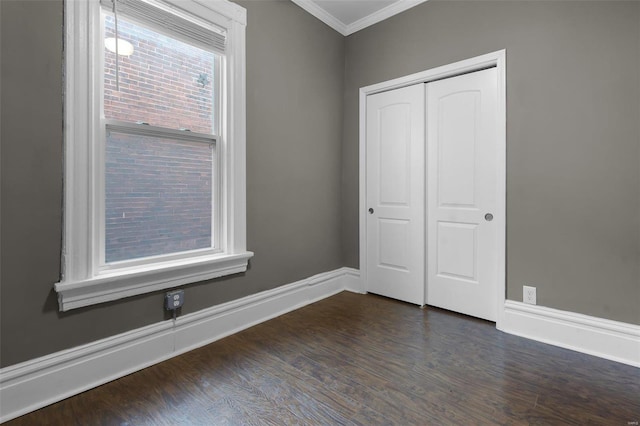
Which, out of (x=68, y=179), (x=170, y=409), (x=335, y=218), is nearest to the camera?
(x=170, y=409)

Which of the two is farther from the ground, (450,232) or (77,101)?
(77,101)

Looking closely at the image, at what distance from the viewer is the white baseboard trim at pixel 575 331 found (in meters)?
1.97

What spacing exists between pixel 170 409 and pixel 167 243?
995 millimetres

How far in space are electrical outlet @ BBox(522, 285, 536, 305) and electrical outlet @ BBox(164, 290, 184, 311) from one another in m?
2.43

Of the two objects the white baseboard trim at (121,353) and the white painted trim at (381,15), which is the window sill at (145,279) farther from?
the white painted trim at (381,15)

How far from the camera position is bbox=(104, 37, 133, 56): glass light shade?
1829mm

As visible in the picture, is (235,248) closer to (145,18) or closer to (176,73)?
(176,73)

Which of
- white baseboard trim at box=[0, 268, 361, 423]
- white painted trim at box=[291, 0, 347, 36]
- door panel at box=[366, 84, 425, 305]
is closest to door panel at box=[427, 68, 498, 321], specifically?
door panel at box=[366, 84, 425, 305]

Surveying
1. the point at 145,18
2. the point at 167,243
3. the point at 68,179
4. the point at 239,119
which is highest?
the point at 145,18

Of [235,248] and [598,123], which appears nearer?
[598,123]

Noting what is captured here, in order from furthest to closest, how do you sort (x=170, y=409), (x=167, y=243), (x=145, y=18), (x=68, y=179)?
(x=167, y=243) < (x=145, y=18) < (x=68, y=179) < (x=170, y=409)

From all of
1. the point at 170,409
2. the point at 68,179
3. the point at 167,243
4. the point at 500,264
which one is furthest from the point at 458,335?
the point at 68,179

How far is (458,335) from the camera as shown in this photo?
2.34m

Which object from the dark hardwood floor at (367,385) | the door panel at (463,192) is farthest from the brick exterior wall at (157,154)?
the door panel at (463,192)
